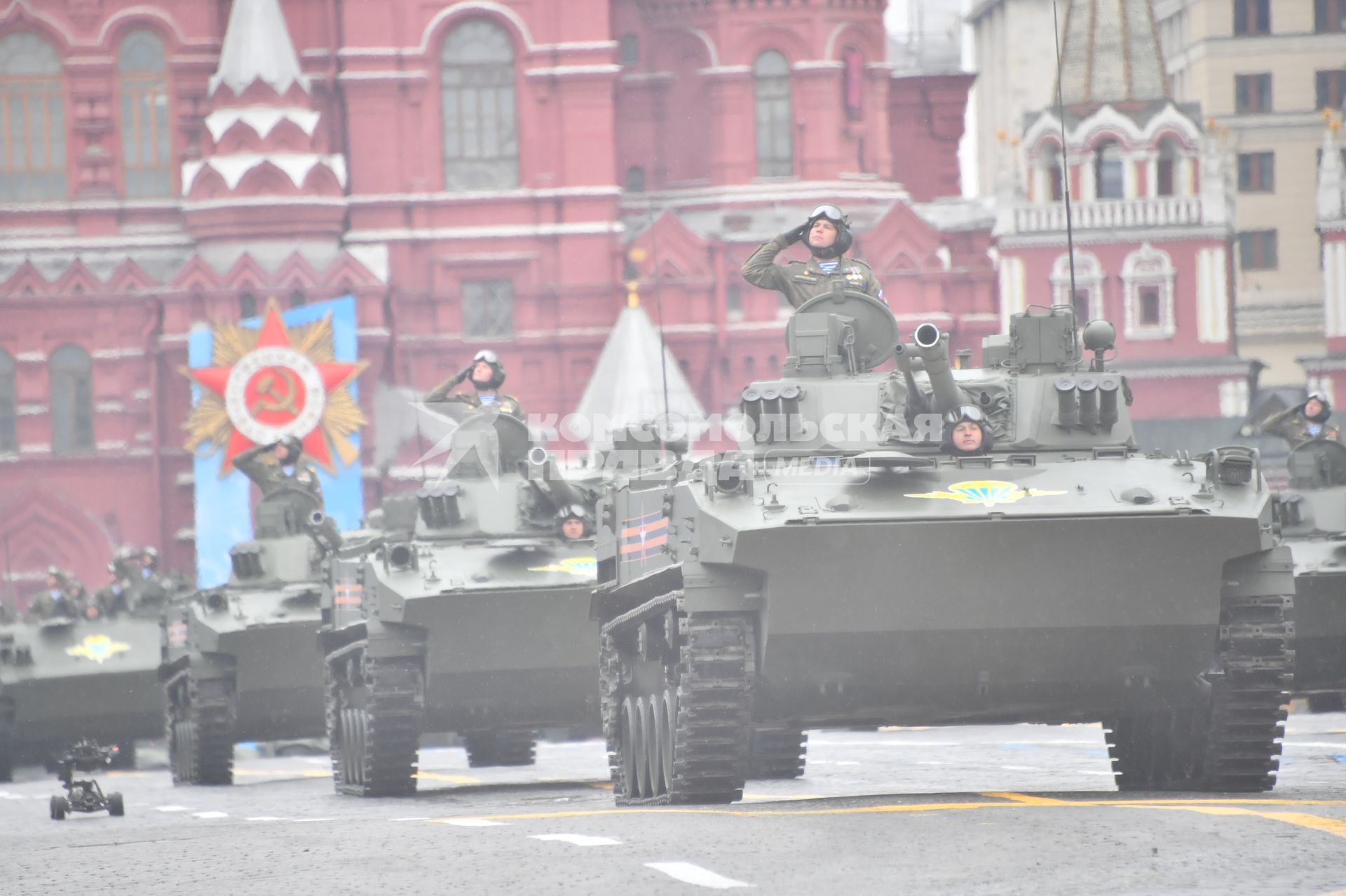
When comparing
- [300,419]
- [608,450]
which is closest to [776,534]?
[608,450]

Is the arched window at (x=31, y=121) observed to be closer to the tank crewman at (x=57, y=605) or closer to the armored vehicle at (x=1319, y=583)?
the tank crewman at (x=57, y=605)

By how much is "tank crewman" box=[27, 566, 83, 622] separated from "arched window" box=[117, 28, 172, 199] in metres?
25.0

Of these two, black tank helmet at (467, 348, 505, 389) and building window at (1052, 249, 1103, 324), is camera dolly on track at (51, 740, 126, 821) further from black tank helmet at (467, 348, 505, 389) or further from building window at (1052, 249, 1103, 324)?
building window at (1052, 249, 1103, 324)

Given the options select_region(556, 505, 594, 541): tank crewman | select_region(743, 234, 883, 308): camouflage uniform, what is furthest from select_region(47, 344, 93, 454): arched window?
select_region(743, 234, 883, 308): camouflage uniform

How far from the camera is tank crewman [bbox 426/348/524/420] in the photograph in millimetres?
21484

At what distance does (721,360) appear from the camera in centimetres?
6131

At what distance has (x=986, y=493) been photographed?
1430 centimetres

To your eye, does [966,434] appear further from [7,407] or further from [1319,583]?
[7,407]

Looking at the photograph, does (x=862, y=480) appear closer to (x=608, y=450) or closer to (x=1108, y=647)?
(x=1108, y=647)

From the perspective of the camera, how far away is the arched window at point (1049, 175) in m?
69.9

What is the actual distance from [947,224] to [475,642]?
46336mm

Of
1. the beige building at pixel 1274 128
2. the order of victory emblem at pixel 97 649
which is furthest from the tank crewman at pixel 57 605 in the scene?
the beige building at pixel 1274 128

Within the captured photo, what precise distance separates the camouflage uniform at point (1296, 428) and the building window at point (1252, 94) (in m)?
68.2

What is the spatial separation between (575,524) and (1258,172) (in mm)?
75427
